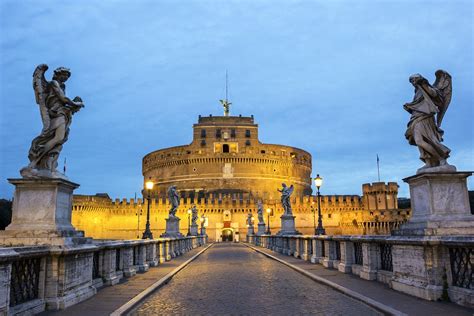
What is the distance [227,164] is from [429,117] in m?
76.5

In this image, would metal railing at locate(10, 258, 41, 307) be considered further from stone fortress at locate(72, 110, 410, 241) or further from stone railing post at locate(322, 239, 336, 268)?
stone fortress at locate(72, 110, 410, 241)

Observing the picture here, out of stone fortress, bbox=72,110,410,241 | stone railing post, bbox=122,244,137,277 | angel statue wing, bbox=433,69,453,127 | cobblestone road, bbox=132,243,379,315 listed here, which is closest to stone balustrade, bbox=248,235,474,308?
cobblestone road, bbox=132,243,379,315

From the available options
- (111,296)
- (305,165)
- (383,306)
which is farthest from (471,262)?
(305,165)

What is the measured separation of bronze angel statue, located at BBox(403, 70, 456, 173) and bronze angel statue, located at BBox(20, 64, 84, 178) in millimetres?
6739

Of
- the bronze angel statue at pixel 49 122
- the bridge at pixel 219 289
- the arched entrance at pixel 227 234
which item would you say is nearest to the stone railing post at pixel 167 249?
the bridge at pixel 219 289

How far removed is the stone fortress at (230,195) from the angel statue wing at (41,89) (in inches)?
2213

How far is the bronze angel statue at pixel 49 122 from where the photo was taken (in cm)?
760

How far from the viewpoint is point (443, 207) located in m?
7.50

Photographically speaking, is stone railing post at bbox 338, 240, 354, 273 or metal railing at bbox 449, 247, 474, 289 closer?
metal railing at bbox 449, 247, 474, 289

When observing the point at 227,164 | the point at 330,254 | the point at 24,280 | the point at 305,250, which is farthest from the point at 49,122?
the point at 227,164

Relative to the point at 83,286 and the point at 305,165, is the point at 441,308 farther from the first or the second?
the point at 305,165

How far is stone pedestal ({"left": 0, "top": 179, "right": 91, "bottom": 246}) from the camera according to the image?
23.0ft

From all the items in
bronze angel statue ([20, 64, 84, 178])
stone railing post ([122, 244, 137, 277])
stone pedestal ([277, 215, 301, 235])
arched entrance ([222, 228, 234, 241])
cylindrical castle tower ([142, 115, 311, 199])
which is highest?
cylindrical castle tower ([142, 115, 311, 199])

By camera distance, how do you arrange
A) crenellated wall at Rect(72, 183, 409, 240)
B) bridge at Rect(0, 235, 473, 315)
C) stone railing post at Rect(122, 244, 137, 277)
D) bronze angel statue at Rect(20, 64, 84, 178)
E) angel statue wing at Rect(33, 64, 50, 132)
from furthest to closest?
1. crenellated wall at Rect(72, 183, 409, 240)
2. stone railing post at Rect(122, 244, 137, 277)
3. angel statue wing at Rect(33, 64, 50, 132)
4. bronze angel statue at Rect(20, 64, 84, 178)
5. bridge at Rect(0, 235, 473, 315)
